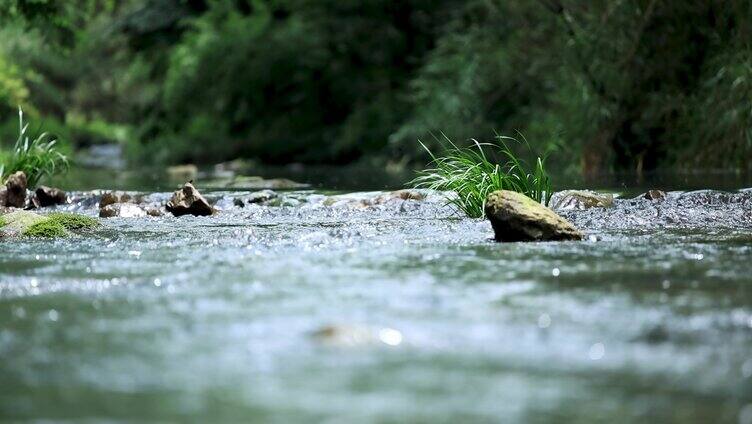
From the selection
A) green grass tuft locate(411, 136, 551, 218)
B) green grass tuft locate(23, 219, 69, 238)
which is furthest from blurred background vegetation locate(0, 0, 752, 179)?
green grass tuft locate(23, 219, 69, 238)

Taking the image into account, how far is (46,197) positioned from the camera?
1417cm

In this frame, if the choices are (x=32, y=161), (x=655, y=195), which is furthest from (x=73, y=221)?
(x=655, y=195)

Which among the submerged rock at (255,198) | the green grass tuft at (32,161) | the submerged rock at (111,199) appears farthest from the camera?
the green grass tuft at (32,161)

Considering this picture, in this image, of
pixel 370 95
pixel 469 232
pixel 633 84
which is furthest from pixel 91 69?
pixel 469 232

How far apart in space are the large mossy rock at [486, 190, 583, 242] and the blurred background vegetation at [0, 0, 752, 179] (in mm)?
7763

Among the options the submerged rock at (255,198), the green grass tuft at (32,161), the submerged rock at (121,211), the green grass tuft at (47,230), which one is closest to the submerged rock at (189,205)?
the submerged rock at (121,211)

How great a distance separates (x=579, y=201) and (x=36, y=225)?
524 centimetres

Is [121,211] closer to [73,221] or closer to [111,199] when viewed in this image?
[111,199]

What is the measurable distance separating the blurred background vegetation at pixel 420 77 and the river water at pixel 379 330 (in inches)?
349

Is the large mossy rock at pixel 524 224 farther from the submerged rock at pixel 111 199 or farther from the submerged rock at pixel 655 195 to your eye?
the submerged rock at pixel 111 199

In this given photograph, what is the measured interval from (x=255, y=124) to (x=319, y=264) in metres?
21.5

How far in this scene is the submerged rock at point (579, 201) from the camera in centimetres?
1203

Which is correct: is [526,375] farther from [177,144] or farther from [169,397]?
[177,144]

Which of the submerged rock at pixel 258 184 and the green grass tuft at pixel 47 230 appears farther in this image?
the submerged rock at pixel 258 184
